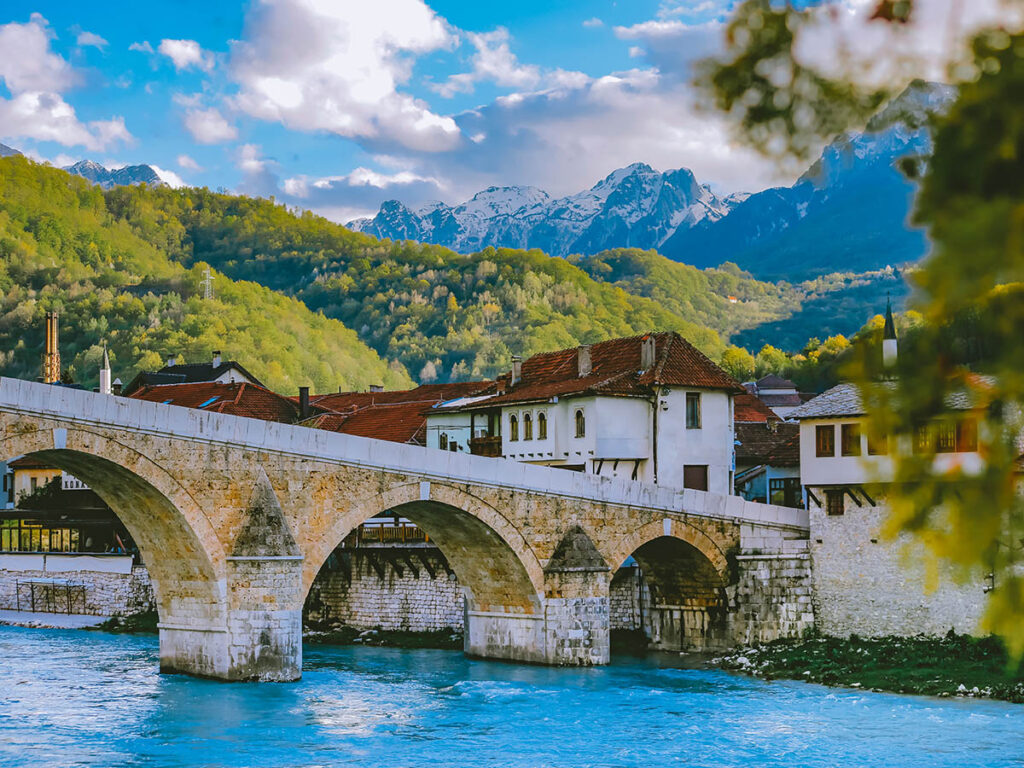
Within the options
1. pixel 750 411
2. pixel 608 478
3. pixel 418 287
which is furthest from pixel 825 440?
pixel 418 287

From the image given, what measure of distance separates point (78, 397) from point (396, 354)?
278ft

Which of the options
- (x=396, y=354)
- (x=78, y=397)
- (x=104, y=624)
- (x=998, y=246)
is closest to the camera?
(x=998, y=246)

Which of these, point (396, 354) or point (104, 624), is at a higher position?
point (396, 354)

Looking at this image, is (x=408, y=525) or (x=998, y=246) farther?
(x=408, y=525)

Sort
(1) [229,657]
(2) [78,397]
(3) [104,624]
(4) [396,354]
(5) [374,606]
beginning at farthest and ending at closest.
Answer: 1. (4) [396,354]
2. (3) [104,624]
3. (5) [374,606]
4. (1) [229,657]
5. (2) [78,397]

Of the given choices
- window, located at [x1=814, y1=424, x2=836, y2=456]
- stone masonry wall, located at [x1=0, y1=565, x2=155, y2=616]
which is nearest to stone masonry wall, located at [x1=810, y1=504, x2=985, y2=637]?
window, located at [x1=814, y1=424, x2=836, y2=456]

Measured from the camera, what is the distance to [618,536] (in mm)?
27156

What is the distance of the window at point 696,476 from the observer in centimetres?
3234

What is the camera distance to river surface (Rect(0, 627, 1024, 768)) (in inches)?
694

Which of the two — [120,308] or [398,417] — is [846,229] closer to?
[120,308]

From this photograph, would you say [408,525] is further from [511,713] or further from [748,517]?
[511,713]

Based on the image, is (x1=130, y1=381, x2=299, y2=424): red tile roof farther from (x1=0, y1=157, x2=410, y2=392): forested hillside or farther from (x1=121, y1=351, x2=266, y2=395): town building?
(x1=0, y1=157, x2=410, y2=392): forested hillside

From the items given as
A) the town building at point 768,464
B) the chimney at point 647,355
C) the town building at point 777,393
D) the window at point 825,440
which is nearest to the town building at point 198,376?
the town building at point 768,464

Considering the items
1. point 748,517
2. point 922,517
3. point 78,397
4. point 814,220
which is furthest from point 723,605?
point 814,220
